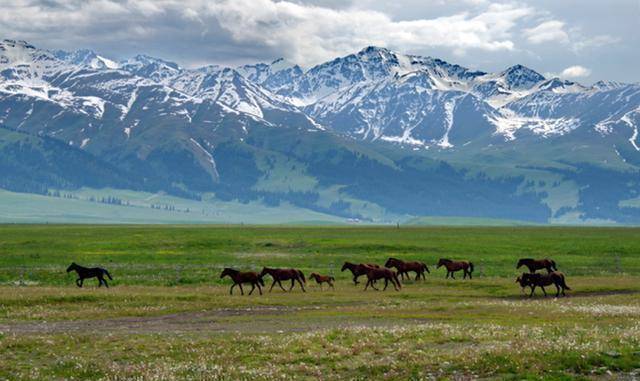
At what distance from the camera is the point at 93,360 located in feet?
91.5

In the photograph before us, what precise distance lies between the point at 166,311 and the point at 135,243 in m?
75.3

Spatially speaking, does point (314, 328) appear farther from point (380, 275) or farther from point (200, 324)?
point (380, 275)

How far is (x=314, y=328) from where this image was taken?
37531 mm

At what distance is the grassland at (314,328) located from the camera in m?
26.0

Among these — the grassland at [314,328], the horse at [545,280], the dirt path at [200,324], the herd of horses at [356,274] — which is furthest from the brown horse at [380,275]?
the dirt path at [200,324]

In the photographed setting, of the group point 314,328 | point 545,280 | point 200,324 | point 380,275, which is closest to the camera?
point 314,328

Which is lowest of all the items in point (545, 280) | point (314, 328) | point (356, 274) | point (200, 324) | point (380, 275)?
point (200, 324)

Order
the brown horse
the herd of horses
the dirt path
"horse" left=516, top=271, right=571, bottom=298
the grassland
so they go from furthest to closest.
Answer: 1. the brown horse
2. the herd of horses
3. "horse" left=516, top=271, right=571, bottom=298
4. the dirt path
5. the grassland

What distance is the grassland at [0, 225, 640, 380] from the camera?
2598cm

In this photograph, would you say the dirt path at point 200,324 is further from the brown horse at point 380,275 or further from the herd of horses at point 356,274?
the brown horse at point 380,275

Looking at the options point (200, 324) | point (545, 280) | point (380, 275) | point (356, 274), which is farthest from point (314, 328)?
point (356, 274)

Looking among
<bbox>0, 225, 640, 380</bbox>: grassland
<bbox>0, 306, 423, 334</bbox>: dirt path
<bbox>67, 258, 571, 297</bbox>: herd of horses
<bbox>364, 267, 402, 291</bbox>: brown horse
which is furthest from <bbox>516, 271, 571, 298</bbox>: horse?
<bbox>0, 306, 423, 334</bbox>: dirt path

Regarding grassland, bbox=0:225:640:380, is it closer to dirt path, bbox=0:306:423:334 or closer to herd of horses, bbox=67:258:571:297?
dirt path, bbox=0:306:423:334

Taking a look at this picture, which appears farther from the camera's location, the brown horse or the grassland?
the brown horse
